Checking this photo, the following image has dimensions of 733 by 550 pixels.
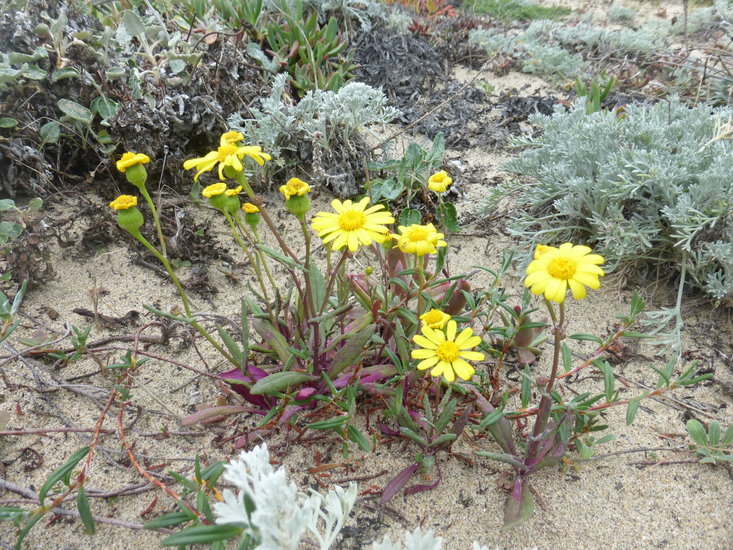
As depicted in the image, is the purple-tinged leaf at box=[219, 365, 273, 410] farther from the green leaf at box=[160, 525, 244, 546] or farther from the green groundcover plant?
the green leaf at box=[160, 525, 244, 546]

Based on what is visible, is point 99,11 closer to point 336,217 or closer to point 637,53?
point 336,217

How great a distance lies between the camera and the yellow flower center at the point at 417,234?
1.39 m

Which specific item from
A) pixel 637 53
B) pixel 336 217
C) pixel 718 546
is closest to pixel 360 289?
pixel 336 217

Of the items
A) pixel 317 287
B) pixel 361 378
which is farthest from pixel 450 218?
pixel 361 378

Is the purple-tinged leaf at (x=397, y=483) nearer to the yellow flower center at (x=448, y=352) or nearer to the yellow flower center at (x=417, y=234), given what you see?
the yellow flower center at (x=448, y=352)

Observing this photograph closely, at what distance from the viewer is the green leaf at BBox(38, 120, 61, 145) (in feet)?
7.94

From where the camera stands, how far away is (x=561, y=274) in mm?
1185

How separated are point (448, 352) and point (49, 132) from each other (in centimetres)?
217

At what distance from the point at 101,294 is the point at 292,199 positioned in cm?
129

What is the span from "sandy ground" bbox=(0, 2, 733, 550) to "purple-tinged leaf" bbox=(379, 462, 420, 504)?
0.06 meters

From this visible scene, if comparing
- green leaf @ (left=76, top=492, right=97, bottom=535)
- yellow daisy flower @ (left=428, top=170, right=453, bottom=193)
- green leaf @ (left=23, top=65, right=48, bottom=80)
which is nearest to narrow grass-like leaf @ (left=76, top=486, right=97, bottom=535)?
green leaf @ (left=76, top=492, right=97, bottom=535)

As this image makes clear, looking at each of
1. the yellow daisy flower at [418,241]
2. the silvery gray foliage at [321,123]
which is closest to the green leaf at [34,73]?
the silvery gray foliage at [321,123]

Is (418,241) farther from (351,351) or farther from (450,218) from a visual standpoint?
(450,218)

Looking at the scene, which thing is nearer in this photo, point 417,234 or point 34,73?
point 417,234
